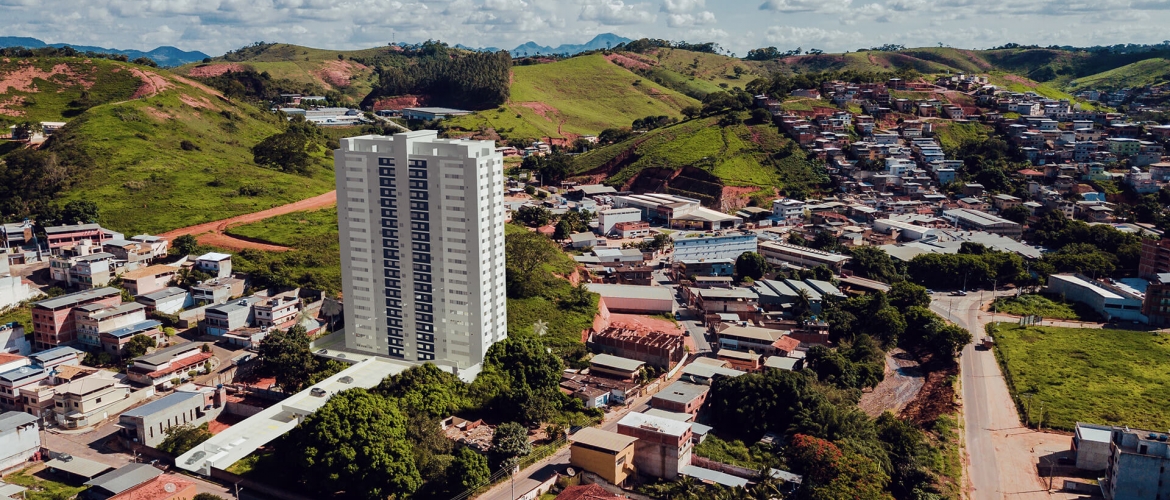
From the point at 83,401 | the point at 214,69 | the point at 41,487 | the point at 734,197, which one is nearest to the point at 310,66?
the point at 214,69

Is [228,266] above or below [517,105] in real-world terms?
below

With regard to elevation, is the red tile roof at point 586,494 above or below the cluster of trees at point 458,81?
below

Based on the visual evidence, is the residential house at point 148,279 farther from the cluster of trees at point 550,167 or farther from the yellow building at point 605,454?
the cluster of trees at point 550,167

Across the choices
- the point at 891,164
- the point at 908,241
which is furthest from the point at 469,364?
the point at 891,164

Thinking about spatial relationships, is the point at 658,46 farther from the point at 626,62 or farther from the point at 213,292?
the point at 213,292

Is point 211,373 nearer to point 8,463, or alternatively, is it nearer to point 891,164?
point 8,463

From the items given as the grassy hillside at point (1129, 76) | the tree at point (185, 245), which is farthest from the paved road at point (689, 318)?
the grassy hillside at point (1129, 76)
